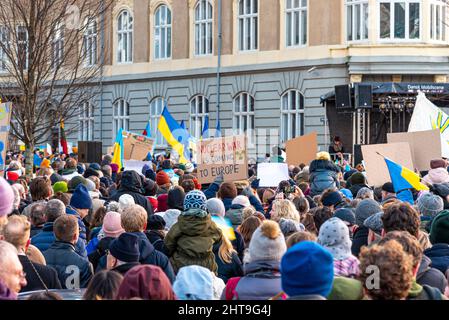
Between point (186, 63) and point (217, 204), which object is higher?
point (186, 63)

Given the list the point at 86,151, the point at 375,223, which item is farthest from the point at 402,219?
the point at 86,151

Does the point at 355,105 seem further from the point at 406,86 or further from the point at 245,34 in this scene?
the point at 245,34

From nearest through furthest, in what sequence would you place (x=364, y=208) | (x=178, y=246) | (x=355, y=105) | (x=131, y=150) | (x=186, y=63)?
(x=178, y=246)
(x=364, y=208)
(x=131, y=150)
(x=355, y=105)
(x=186, y=63)

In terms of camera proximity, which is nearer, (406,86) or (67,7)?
(67,7)

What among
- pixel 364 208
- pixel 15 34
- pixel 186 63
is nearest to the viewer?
pixel 364 208

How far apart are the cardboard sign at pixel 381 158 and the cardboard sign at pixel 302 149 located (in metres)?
5.51

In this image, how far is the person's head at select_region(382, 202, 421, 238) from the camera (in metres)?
7.69

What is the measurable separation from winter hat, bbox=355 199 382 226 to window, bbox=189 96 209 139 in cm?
3142

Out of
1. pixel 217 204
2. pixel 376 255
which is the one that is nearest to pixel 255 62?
pixel 217 204

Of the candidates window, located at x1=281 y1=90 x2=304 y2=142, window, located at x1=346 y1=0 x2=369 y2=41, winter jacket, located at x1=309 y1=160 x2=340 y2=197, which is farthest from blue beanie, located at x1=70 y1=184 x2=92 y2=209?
window, located at x1=281 y1=90 x2=304 y2=142

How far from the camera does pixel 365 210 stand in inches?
375
